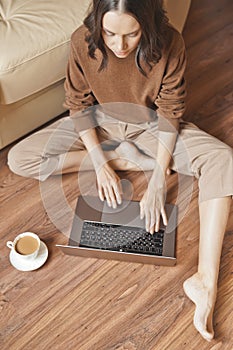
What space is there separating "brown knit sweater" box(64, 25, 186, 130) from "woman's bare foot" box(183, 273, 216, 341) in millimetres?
499

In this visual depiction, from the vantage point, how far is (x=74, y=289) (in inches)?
54.3

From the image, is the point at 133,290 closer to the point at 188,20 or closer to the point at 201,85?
the point at 201,85

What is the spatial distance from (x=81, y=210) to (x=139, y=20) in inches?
Answer: 25.8

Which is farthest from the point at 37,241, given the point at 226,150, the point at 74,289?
the point at 226,150

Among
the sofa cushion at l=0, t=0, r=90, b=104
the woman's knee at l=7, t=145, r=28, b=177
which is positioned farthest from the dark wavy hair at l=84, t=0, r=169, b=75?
the woman's knee at l=7, t=145, r=28, b=177

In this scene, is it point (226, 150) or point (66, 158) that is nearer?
point (226, 150)

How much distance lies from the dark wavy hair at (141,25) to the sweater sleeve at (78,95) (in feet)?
0.26

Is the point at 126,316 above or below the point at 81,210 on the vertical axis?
below

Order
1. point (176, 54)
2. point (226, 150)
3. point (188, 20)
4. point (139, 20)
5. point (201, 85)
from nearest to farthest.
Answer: point (139, 20) → point (176, 54) → point (226, 150) → point (201, 85) → point (188, 20)

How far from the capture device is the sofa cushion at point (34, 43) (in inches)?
54.1

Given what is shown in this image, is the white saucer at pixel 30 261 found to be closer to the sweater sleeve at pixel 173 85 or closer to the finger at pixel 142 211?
Result: the finger at pixel 142 211

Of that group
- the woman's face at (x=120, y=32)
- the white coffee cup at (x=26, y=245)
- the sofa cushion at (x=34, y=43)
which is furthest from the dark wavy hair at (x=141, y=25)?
the white coffee cup at (x=26, y=245)

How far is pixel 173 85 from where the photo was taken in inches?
52.4

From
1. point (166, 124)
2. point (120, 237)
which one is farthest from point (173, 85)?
point (120, 237)
